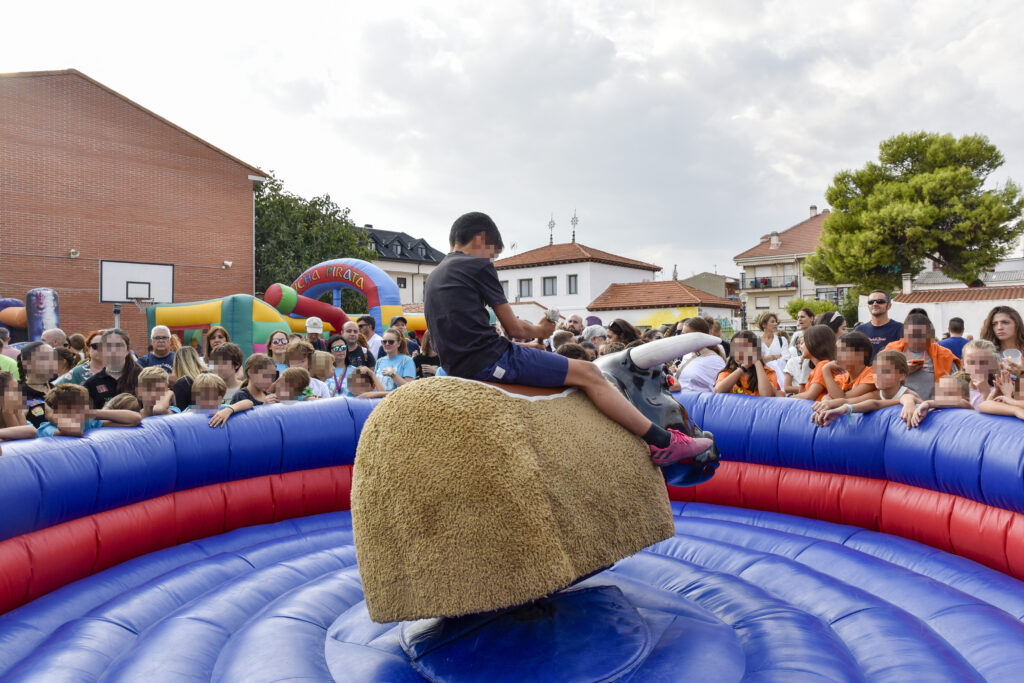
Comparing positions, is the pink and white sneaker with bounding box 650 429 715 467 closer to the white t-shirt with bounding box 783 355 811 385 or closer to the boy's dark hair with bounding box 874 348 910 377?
the boy's dark hair with bounding box 874 348 910 377

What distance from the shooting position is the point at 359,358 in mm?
8156

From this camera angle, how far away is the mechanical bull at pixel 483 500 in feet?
8.52

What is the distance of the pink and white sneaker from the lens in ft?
10.5

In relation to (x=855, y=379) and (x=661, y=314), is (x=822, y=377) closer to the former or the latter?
(x=855, y=379)

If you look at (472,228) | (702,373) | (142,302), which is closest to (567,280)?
(142,302)

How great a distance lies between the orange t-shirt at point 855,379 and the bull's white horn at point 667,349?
6.89 ft

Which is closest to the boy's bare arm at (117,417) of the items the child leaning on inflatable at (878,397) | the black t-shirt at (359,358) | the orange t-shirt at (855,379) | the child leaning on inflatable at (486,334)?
the child leaning on inflatable at (486,334)

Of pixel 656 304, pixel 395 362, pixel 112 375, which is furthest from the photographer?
pixel 656 304

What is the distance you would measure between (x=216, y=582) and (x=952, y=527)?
4287 mm

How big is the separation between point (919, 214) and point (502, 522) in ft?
90.3

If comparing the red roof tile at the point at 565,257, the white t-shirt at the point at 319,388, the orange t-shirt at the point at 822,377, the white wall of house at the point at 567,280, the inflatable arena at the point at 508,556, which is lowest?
the inflatable arena at the point at 508,556

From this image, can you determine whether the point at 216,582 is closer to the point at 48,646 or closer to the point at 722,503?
the point at 48,646

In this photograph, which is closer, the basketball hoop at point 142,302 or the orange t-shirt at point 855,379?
the orange t-shirt at point 855,379

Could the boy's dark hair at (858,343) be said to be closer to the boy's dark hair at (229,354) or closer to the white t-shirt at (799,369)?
the white t-shirt at (799,369)
